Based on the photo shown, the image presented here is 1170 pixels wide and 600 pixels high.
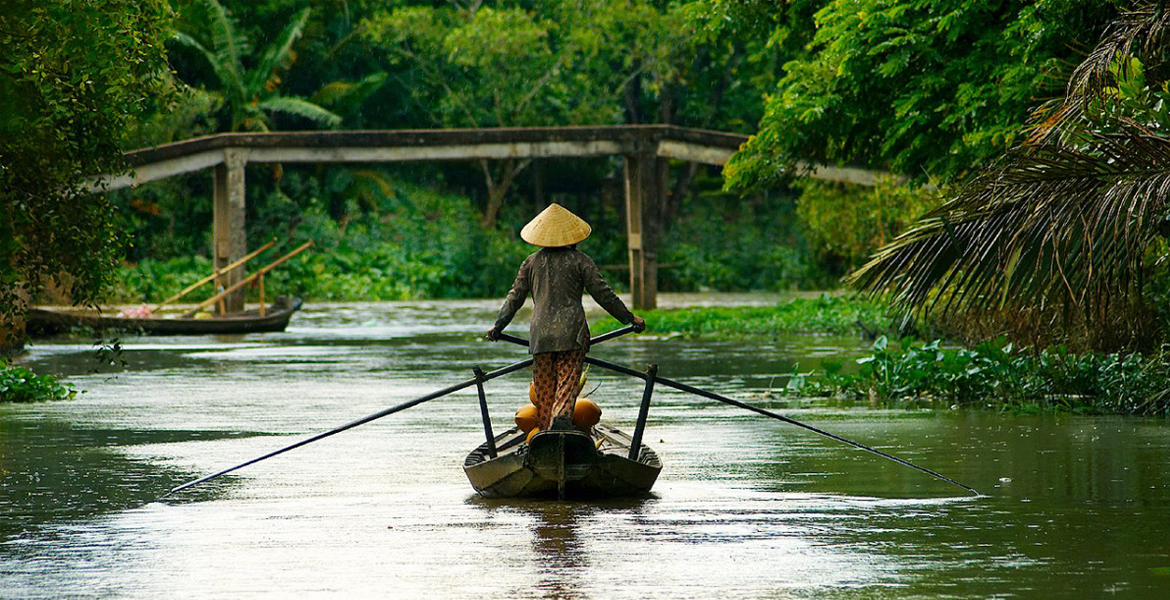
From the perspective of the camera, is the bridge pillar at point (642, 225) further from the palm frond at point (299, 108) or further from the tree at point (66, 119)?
the tree at point (66, 119)

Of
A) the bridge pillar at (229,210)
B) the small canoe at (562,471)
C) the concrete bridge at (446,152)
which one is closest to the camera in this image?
the small canoe at (562,471)

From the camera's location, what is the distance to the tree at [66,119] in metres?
12.4

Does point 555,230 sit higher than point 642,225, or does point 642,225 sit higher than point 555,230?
point 642,225

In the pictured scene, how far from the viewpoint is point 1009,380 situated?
17.2 meters

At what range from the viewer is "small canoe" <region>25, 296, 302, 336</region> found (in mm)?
29125

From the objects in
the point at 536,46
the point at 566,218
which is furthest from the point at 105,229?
the point at 536,46

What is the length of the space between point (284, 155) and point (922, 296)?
2322 centimetres

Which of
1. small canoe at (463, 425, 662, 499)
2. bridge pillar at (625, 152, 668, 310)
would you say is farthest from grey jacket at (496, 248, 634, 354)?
bridge pillar at (625, 152, 668, 310)

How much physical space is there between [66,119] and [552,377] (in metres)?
5.31

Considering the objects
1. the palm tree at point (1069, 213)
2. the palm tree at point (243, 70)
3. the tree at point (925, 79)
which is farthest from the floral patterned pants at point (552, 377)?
the palm tree at point (243, 70)

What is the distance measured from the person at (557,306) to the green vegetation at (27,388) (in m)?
8.65

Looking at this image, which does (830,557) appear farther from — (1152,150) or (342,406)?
(342,406)

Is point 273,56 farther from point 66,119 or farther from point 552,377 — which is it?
point 552,377

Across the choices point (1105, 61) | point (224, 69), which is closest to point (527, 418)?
point (1105, 61)
